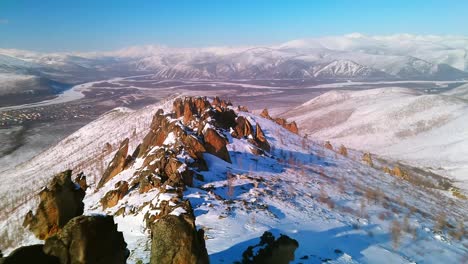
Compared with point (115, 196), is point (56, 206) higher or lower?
higher

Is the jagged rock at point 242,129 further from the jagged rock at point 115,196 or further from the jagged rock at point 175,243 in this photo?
the jagged rock at point 175,243

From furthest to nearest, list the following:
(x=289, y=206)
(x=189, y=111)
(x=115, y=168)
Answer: (x=189, y=111), (x=115, y=168), (x=289, y=206)

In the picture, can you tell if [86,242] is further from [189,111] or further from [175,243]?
[189,111]

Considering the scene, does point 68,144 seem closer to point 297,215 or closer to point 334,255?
point 297,215

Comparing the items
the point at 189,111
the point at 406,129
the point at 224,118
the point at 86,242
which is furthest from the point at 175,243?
the point at 406,129

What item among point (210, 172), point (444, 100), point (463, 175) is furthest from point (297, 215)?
point (444, 100)

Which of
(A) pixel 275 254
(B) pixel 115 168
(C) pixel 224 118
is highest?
(C) pixel 224 118

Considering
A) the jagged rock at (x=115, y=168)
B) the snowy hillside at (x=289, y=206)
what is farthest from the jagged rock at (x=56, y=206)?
the jagged rock at (x=115, y=168)
